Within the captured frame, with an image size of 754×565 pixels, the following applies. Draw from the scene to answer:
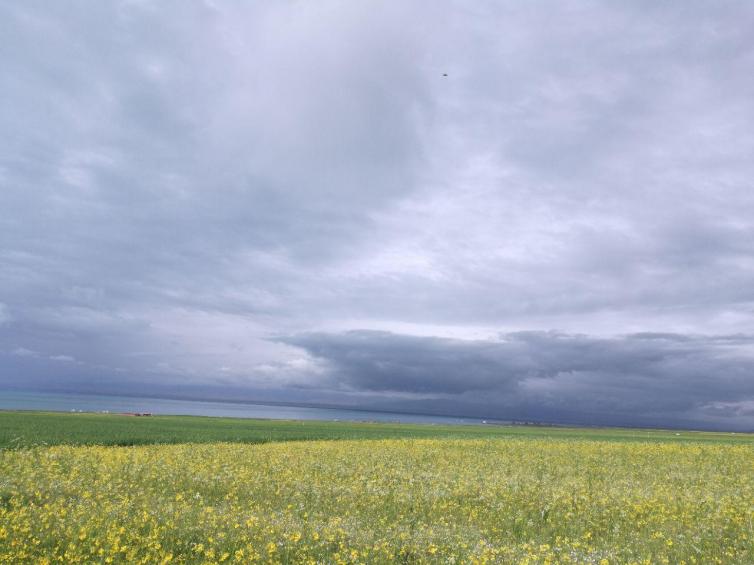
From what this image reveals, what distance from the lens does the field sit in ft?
32.8

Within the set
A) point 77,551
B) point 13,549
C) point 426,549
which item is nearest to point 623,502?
point 426,549

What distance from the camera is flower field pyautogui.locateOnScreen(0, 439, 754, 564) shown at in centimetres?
1000

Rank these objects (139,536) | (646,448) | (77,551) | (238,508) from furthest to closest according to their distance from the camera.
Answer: (646,448) < (238,508) < (139,536) < (77,551)

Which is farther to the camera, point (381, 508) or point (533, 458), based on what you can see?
point (533, 458)

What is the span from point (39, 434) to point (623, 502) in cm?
3966

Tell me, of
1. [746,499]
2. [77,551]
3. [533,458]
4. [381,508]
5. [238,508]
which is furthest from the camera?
[533,458]

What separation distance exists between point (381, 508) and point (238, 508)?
418 centimetres

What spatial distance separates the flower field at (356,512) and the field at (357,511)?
0.05m

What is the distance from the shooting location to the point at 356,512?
13812mm

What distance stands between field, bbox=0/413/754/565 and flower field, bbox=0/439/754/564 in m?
0.05

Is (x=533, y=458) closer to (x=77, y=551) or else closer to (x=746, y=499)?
(x=746, y=499)

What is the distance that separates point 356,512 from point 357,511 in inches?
2.9

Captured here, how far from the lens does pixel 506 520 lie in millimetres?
13703

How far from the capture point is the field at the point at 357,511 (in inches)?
394
